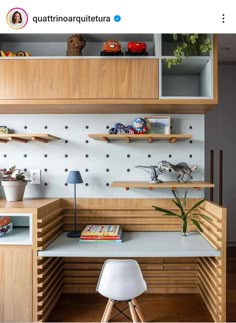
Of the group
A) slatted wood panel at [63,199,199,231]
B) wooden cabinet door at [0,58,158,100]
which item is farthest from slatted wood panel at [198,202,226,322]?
wooden cabinet door at [0,58,158,100]

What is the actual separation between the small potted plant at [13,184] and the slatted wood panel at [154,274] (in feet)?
2.25

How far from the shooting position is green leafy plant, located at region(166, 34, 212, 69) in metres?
1.93

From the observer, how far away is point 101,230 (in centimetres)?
207

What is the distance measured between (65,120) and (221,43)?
1.89 metres

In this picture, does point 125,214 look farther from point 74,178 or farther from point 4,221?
point 4,221

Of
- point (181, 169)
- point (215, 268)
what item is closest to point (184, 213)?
point (181, 169)

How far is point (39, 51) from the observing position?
2.33 metres

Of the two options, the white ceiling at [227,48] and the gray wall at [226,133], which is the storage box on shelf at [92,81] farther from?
the gray wall at [226,133]

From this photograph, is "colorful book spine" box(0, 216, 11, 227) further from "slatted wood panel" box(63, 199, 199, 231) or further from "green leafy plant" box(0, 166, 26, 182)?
"slatted wood panel" box(63, 199, 199, 231)
